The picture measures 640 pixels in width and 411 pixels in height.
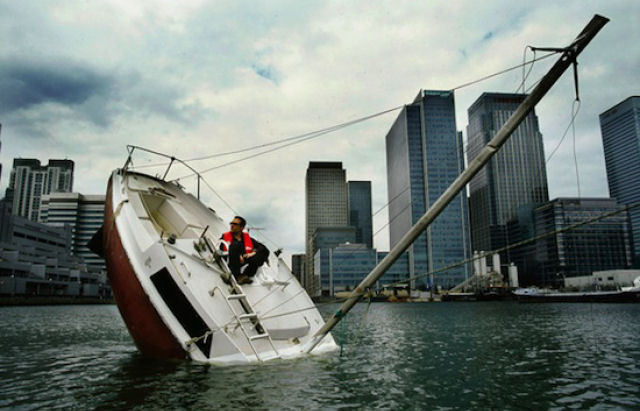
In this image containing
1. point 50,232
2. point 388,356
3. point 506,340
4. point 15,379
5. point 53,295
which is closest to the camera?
point 15,379

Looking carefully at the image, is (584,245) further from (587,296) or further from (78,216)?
(78,216)

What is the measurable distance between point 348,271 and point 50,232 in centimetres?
9653

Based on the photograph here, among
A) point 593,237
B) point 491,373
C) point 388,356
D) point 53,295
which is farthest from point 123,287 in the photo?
point 593,237

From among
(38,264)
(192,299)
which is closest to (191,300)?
(192,299)

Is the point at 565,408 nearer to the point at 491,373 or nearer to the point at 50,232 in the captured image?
the point at 491,373

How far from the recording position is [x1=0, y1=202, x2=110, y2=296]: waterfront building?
81312 millimetres

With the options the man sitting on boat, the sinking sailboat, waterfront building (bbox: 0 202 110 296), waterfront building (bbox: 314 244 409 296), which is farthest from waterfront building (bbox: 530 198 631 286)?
the sinking sailboat

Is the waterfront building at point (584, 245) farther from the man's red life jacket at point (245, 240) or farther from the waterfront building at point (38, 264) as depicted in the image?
the man's red life jacket at point (245, 240)

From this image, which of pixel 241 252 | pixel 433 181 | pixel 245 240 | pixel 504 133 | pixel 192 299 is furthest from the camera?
pixel 433 181

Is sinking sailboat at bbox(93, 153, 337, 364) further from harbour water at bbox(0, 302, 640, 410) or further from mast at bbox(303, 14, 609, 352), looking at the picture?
mast at bbox(303, 14, 609, 352)

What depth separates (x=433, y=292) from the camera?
161m

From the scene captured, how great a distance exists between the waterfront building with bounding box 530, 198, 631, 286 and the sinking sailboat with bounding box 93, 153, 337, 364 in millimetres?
157900

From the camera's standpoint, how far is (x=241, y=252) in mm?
10438

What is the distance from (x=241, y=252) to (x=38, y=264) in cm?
10335
